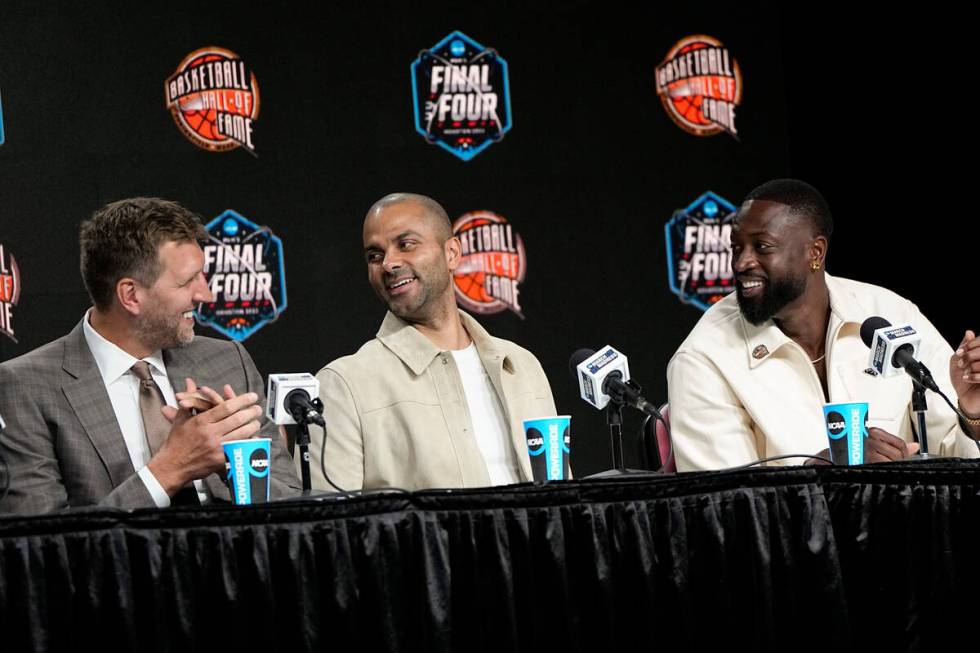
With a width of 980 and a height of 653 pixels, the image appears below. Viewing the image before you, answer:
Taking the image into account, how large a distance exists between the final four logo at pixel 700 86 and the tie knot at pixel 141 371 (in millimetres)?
3111

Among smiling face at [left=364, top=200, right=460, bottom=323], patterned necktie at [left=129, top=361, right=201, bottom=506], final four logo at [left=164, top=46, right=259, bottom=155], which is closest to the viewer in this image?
patterned necktie at [left=129, top=361, right=201, bottom=506]

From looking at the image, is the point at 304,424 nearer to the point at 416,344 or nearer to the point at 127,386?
the point at 127,386

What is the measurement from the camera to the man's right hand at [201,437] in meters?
2.30

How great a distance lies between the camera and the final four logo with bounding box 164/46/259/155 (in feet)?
15.4

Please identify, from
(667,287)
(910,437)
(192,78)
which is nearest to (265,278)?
(192,78)

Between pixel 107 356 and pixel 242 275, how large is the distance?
2.09 m

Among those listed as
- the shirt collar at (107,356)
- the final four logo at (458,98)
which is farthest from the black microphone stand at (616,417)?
the final four logo at (458,98)

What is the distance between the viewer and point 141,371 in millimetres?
2648

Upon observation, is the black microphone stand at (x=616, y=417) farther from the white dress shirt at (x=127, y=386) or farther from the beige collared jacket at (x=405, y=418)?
the white dress shirt at (x=127, y=386)

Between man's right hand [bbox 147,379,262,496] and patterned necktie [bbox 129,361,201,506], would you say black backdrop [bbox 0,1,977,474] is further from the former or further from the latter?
man's right hand [bbox 147,379,262,496]

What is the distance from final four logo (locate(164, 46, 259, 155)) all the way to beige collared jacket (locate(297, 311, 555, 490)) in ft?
6.45

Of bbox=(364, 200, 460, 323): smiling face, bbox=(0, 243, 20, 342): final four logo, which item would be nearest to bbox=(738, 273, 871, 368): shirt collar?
bbox=(364, 200, 460, 323): smiling face

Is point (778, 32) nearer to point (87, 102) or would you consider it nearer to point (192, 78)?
point (192, 78)

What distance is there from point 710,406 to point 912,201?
2267mm
